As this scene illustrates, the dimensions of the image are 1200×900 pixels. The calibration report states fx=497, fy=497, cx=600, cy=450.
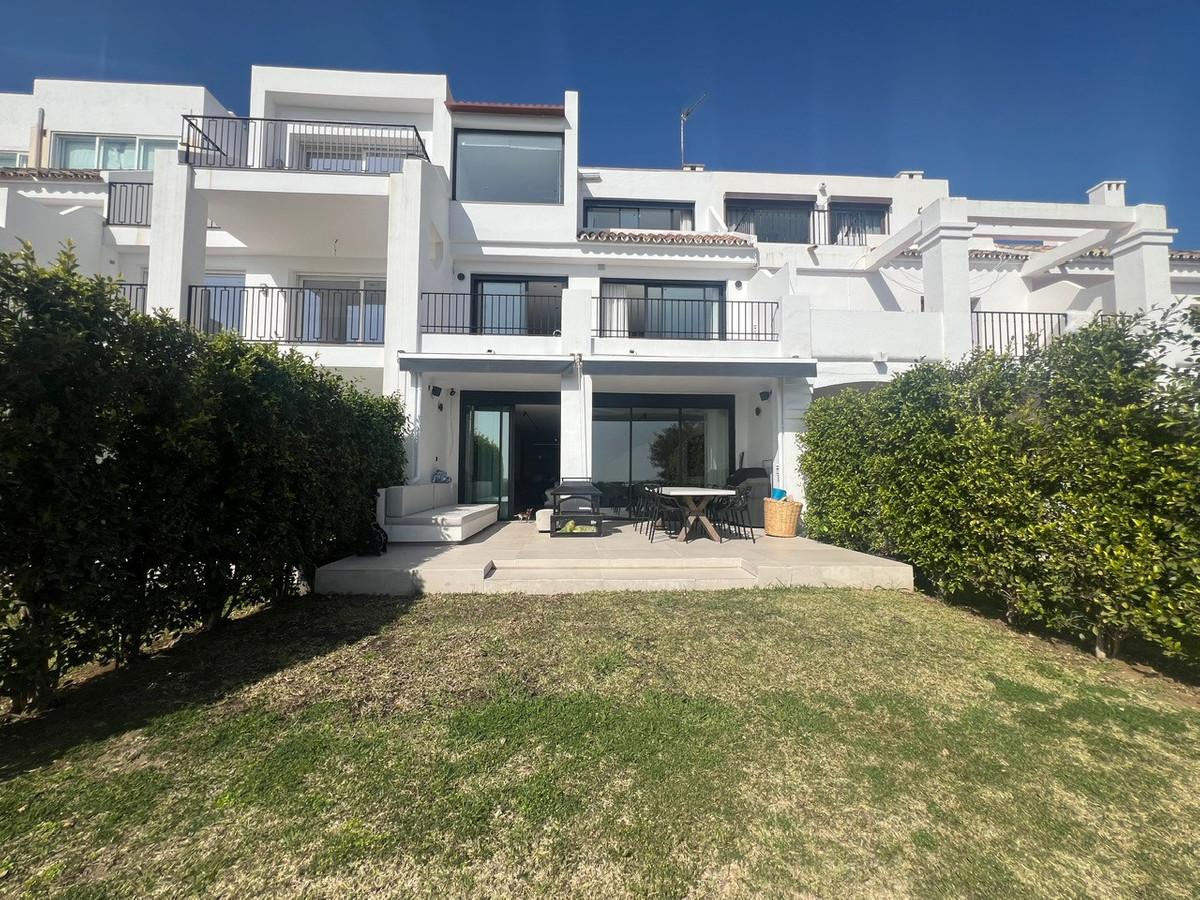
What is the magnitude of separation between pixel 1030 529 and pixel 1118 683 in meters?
1.28

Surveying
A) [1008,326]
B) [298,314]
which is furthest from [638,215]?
[1008,326]

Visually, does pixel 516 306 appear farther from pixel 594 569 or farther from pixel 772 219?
pixel 772 219

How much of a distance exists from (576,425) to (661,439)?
3.61m

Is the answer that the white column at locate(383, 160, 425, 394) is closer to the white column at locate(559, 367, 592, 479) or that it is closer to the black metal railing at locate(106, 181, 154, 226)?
the white column at locate(559, 367, 592, 479)

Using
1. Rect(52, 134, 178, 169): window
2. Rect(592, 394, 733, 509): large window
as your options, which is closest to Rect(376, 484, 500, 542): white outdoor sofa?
Rect(592, 394, 733, 509): large window

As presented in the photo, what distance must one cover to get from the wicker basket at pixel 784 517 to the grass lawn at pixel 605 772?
4.83m

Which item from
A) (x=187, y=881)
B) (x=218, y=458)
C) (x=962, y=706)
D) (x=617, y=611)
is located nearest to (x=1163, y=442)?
(x=962, y=706)

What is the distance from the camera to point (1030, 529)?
14.9ft

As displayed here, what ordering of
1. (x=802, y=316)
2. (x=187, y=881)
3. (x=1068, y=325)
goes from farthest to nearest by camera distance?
(x=1068, y=325) < (x=802, y=316) < (x=187, y=881)

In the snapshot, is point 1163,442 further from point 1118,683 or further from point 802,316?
point 802,316

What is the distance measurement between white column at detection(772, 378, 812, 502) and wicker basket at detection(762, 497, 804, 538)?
29.0 inches

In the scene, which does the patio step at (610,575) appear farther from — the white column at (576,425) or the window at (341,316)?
the window at (341,316)

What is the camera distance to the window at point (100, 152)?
14.8 metres

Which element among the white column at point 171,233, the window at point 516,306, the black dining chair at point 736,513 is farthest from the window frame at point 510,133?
the black dining chair at point 736,513
